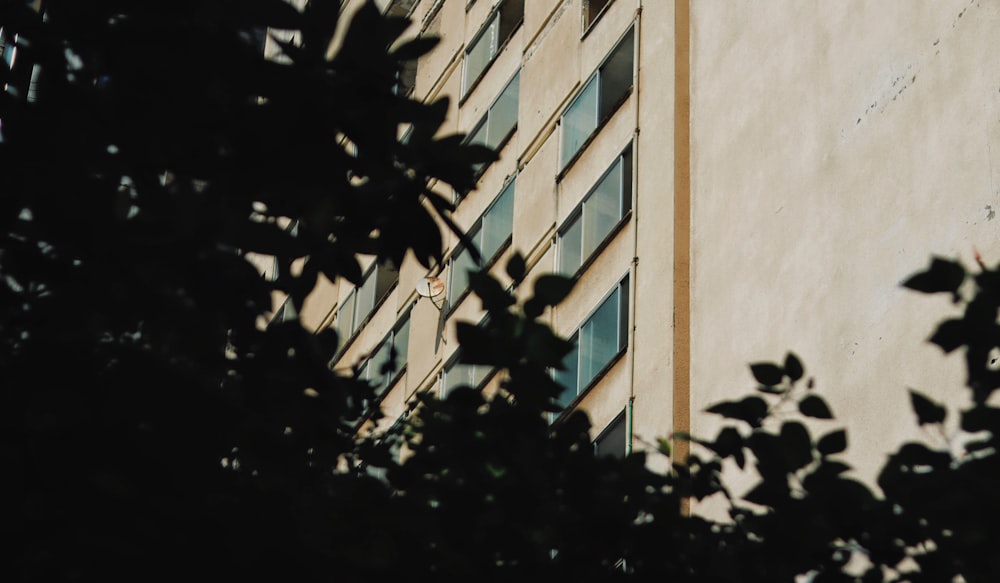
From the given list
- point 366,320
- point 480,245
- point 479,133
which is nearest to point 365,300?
point 366,320

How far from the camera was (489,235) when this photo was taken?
28109 millimetres

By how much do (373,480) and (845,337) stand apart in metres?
11.9

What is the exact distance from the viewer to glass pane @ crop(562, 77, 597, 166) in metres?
25.9

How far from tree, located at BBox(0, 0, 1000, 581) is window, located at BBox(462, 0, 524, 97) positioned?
23874mm

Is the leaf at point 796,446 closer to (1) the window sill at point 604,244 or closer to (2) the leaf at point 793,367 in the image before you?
(2) the leaf at point 793,367

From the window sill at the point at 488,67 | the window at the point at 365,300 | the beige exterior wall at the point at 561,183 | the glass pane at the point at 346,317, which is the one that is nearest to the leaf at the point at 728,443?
the beige exterior wall at the point at 561,183

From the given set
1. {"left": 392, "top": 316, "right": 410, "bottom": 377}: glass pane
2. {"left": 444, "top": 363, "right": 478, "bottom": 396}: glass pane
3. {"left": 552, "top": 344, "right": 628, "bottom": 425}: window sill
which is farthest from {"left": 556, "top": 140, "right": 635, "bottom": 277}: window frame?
{"left": 392, "top": 316, "right": 410, "bottom": 377}: glass pane

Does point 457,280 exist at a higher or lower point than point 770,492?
higher

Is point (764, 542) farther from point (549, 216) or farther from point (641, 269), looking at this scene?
point (549, 216)

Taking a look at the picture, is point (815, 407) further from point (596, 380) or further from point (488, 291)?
point (596, 380)

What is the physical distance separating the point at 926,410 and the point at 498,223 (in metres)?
21.2

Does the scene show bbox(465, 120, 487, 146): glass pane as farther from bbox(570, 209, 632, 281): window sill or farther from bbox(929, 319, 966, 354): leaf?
bbox(929, 319, 966, 354): leaf

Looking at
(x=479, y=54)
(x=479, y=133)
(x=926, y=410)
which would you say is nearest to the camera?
(x=926, y=410)

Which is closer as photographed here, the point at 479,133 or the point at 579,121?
the point at 579,121
